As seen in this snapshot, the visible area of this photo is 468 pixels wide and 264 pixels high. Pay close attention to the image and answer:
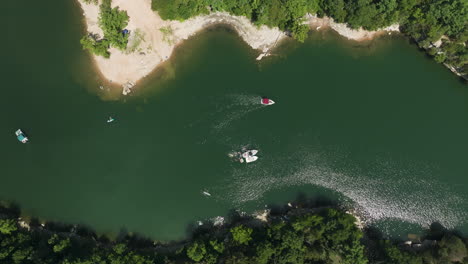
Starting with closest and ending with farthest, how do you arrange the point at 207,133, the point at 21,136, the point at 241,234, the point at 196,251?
1. the point at 196,251
2. the point at 241,234
3. the point at 21,136
4. the point at 207,133

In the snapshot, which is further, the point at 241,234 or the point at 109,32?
the point at 109,32

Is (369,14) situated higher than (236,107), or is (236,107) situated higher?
(236,107)

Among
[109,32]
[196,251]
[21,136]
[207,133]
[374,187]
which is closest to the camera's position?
[196,251]

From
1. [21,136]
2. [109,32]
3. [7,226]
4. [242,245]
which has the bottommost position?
[242,245]

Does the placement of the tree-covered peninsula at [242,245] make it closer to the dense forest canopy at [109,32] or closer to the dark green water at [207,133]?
the dark green water at [207,133]

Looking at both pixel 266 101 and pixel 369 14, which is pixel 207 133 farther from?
pixel 369 14

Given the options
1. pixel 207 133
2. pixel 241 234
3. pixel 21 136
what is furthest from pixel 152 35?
pixel 241 234

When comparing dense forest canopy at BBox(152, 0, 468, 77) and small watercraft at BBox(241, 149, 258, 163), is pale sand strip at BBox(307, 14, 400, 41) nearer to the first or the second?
dense forest canopy at BBox(152, 0, 468, 77)

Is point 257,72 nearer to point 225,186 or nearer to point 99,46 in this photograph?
point 225,186
